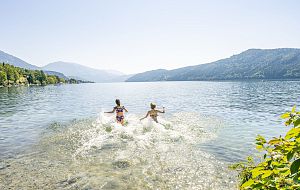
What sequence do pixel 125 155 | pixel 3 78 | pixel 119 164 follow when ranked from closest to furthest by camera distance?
pixel 119 164
pixel 125 155
pixel 3 78

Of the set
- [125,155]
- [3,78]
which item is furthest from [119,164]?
[3,78]

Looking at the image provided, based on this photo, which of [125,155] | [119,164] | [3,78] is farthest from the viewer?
[3,78]

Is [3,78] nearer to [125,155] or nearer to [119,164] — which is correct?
[125,155]

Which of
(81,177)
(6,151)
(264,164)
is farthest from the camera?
(6,151)

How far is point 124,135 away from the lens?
71.6ft

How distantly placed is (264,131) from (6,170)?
22673 mm

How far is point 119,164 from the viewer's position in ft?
48.1

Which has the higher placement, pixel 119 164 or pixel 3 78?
pixel 3 78

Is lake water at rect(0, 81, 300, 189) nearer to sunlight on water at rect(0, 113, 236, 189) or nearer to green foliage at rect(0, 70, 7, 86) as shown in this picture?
sunlight on water at rect(0, 113, 236, 189)

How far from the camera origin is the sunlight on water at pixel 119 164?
12109 mm

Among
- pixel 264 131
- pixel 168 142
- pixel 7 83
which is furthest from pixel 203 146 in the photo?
pixel 7 83

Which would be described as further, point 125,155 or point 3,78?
point 3,78

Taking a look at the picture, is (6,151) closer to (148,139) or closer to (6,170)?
(6,170)

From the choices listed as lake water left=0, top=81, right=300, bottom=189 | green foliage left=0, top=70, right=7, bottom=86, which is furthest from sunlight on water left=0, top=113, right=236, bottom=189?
green foliage left=0, top=70, right=7, bottom=86
